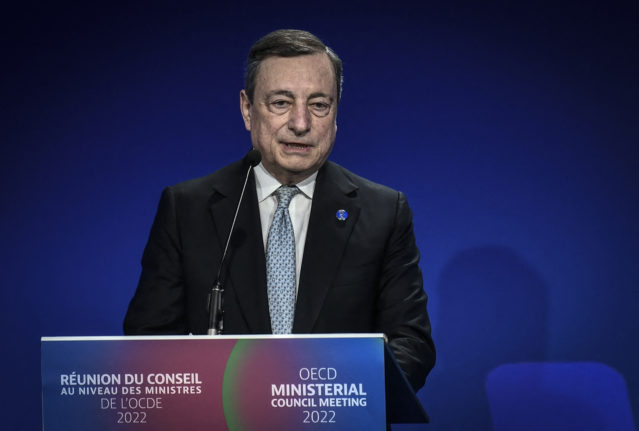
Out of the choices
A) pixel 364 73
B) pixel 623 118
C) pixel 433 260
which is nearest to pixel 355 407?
pixel 433 260

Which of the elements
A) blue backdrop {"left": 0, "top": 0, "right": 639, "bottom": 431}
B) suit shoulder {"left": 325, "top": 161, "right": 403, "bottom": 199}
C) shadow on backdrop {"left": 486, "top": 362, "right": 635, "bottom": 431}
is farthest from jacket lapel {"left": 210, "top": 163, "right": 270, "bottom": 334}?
shadow on backdrop {"left": 486, "top": 362, "right": 635, "bottom": 431}

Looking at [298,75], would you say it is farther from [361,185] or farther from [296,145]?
[361,185]

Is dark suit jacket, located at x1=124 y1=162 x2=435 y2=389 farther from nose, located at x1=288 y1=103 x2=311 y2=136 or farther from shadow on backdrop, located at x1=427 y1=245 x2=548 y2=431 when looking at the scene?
shadow on backdrop, located at x1=427 y1=245 x2=548 y2=431

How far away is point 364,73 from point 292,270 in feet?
4.40

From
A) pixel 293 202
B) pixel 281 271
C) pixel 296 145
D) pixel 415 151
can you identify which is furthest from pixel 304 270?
pixel 415 151

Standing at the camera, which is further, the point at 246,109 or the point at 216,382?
the point at 246,109

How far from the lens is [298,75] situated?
1.88 metres

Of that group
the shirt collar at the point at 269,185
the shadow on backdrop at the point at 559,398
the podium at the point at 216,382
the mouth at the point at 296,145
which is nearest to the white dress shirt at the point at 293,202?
the shirt collar at the point at 269,185

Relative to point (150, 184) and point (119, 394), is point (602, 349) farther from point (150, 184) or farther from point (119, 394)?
point (119, 394)

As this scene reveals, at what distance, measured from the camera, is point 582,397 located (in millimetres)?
2812

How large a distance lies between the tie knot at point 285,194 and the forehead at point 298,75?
0.24 metres

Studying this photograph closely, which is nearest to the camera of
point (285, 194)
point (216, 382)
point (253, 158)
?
point (216, 382)

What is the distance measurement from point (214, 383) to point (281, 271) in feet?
2.13

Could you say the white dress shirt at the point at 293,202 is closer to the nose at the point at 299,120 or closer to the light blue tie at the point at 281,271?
the light blue tie at the point at 281,271
